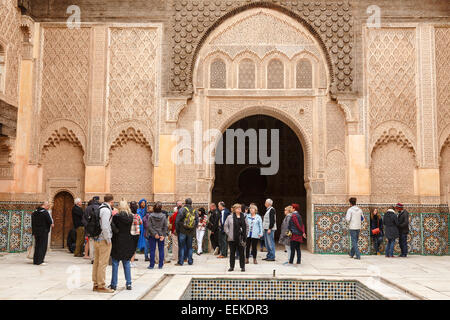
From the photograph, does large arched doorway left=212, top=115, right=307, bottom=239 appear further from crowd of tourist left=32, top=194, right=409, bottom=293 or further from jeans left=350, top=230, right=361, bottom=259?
jeans left=350, top=230, right=361, bottom=259

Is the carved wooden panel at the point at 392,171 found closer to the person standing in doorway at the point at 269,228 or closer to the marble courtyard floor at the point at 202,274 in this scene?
the marble courtyard floor at the point at 202,274

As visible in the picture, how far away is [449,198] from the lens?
10.3m

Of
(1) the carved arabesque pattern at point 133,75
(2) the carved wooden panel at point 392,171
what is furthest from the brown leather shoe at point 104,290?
(2) the carved wooden panel at point 392,171

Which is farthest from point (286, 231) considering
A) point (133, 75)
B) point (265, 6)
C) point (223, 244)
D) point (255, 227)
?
point (265, 6)

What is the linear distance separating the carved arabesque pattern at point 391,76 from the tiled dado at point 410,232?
1800mm

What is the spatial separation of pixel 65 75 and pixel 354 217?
6981 millimetres

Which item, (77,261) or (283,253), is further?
(283,253)

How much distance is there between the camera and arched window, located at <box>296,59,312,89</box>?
10.8 m

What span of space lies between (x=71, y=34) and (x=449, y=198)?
29.9ft

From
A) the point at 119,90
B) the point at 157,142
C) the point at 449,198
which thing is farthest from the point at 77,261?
the point at 449,198

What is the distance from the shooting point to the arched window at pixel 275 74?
10828 mm

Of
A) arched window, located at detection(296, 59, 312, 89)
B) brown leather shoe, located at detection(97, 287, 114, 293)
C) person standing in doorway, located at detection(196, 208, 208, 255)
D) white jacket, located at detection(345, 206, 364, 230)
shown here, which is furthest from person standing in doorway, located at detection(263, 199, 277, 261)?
brown leather shoe, located at detection(97, 287, 114, 293)

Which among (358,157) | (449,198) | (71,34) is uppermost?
(71,34)
